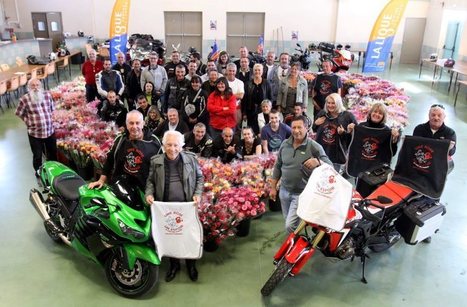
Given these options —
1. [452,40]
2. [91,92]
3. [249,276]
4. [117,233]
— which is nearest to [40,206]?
[117,233]

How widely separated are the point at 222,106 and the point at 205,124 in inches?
19.7

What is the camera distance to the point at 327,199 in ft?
9.82

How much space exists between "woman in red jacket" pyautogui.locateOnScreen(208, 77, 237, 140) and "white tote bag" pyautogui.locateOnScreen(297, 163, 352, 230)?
2.76 m

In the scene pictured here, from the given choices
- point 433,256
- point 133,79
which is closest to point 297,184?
point 433,256

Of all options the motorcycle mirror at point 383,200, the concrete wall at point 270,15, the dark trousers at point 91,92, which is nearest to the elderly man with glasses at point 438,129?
the motorcycle mirror at point 383,200

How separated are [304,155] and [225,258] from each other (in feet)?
4.39

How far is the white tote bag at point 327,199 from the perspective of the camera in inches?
117

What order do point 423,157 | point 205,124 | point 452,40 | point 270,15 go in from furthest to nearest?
point 270,15 → point 452,40 → point 205,124 → point 423,157

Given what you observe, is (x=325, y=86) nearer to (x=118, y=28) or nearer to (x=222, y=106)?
(x=222, y=106)

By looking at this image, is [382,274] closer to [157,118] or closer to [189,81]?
[157,118]

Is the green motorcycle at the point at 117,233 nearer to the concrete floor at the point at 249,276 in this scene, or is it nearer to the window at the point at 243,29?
the concrete floor at the point at 249,276

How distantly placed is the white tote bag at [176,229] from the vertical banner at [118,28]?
663 cm

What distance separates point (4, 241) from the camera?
13.9 ft

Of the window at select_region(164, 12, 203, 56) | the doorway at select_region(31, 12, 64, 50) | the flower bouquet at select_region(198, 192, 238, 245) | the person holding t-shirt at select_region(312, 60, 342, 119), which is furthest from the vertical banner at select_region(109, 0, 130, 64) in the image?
the doorway at select_region(31, 12, 64, 50)
